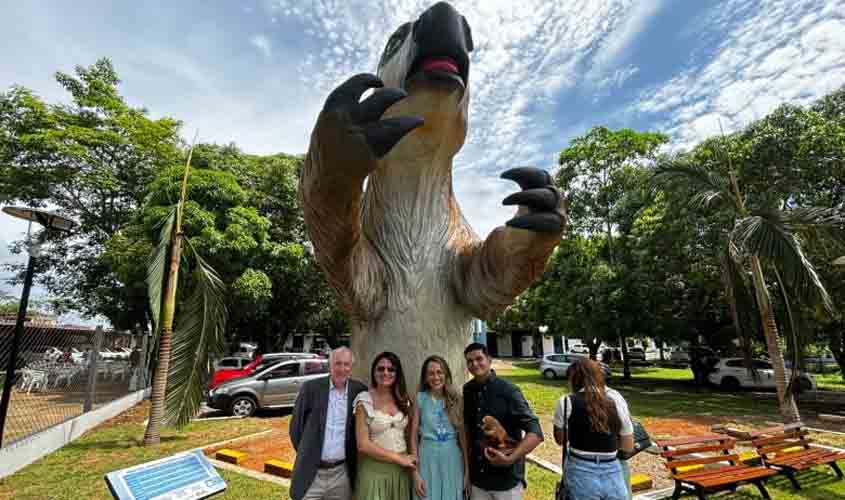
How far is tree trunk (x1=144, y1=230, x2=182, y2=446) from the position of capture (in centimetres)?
695

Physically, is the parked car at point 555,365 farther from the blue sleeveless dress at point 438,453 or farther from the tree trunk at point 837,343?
the blue sleeveless dress at point 438,453

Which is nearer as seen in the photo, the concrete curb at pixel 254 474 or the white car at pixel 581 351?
the concrete curb at pixel 254 474

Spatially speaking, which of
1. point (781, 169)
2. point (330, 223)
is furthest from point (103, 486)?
point (781, 169)

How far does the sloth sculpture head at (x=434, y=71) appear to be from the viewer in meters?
1.79

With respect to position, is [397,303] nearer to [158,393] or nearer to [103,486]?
[103,486]

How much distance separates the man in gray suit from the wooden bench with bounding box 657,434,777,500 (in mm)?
3961

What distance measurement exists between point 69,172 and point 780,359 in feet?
65.8

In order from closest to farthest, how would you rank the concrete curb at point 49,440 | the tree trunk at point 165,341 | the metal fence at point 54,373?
the concrete curb at point 49,440, the tree trunk at point 165,341, the metal fence at point 54,373

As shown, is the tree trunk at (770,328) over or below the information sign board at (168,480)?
over

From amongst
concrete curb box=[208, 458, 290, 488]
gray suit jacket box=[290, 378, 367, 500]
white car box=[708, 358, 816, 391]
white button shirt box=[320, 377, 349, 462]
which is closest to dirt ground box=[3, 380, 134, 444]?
concrete curb box=[208, 458, 290, 488]

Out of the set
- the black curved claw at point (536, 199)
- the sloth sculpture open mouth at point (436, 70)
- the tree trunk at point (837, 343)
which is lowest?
the tree trunk at point (837, 343)

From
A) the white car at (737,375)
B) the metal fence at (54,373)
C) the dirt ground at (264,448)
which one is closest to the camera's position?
the dirt ground at (264,448)

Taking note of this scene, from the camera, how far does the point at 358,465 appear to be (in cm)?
205

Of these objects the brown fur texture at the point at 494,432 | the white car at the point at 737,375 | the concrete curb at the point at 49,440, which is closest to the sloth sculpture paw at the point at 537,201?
the brown fur texture at the point at 494,432
